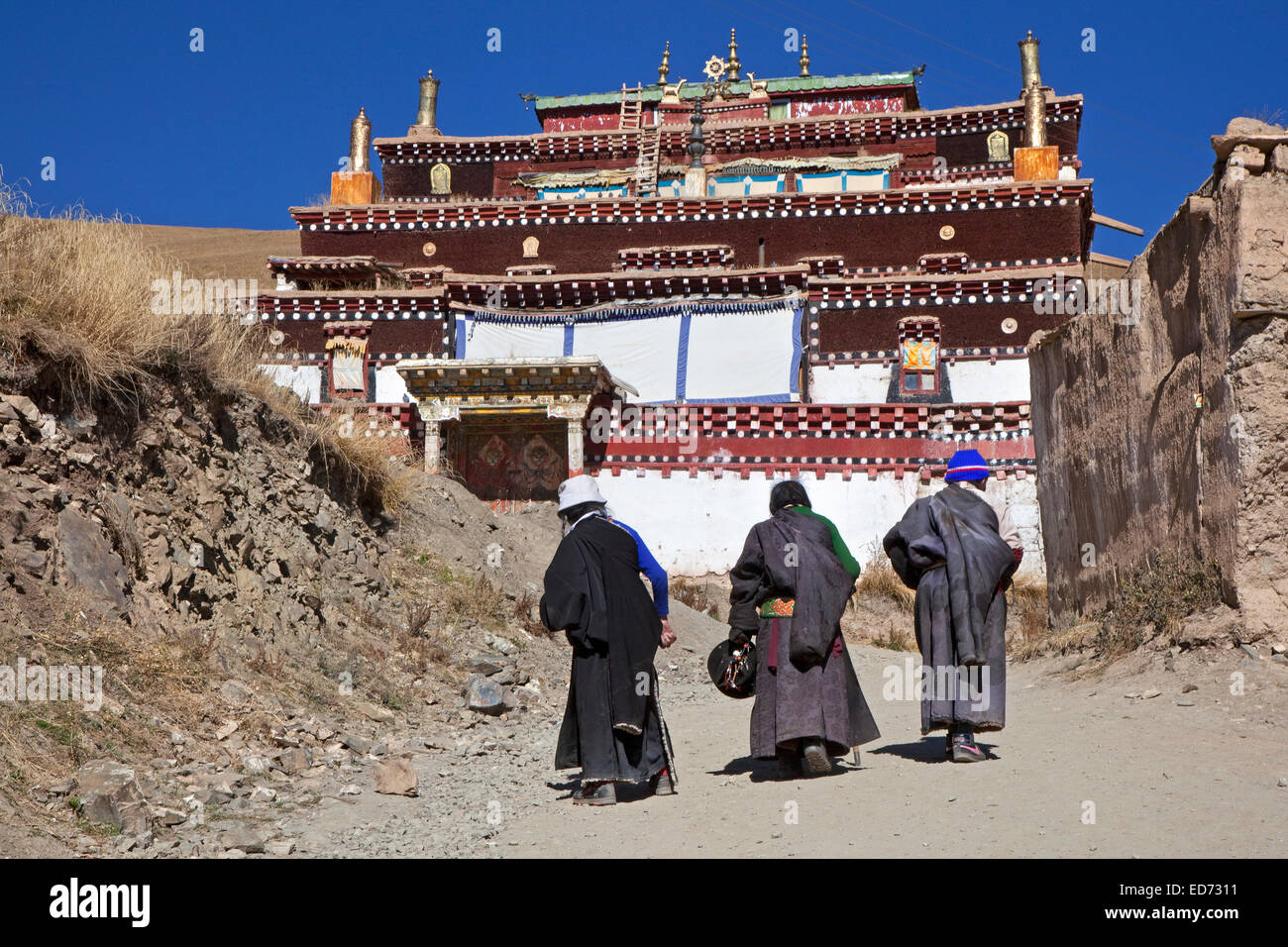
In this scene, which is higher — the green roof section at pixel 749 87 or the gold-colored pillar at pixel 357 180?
the green roof section at pixel 749 87

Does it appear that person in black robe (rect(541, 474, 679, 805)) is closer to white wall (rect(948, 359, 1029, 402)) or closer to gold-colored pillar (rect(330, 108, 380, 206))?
white wall (rect(948, 359, 1029, 402))

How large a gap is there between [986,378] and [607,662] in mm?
20865

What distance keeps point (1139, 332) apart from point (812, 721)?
4583mm

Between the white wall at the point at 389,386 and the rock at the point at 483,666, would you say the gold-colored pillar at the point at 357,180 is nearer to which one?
the white wall at the point at 389,386

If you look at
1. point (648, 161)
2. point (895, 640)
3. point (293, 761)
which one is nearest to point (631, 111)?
point (648, 161)

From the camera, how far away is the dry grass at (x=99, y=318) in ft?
27.2

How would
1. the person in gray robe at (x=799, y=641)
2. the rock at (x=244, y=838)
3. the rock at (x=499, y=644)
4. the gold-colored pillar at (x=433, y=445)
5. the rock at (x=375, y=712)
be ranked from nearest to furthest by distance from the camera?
the rock at (x=244, y=838) → the person in gray robe at (x=799, y=641) → the rock at (x=375, y=712) → the rock at (x=499, y=644) → the gold-colored pillar at (x=433, y=445)

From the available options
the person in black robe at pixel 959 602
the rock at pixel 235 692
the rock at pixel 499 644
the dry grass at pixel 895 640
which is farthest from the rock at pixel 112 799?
the dry grass at pixel 895 640

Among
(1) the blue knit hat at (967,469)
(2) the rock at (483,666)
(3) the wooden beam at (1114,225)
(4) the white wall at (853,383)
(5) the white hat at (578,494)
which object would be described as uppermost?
(3) the wooden beam at (1114,225)

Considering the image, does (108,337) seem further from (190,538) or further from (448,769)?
(448,769)

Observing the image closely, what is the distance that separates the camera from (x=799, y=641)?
20.9 feet

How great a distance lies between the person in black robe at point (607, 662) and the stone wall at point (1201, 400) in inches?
146

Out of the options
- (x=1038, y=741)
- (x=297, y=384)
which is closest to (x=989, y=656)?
(x=1038, y=741)

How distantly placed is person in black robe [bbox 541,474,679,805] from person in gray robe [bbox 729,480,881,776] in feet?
1.66
